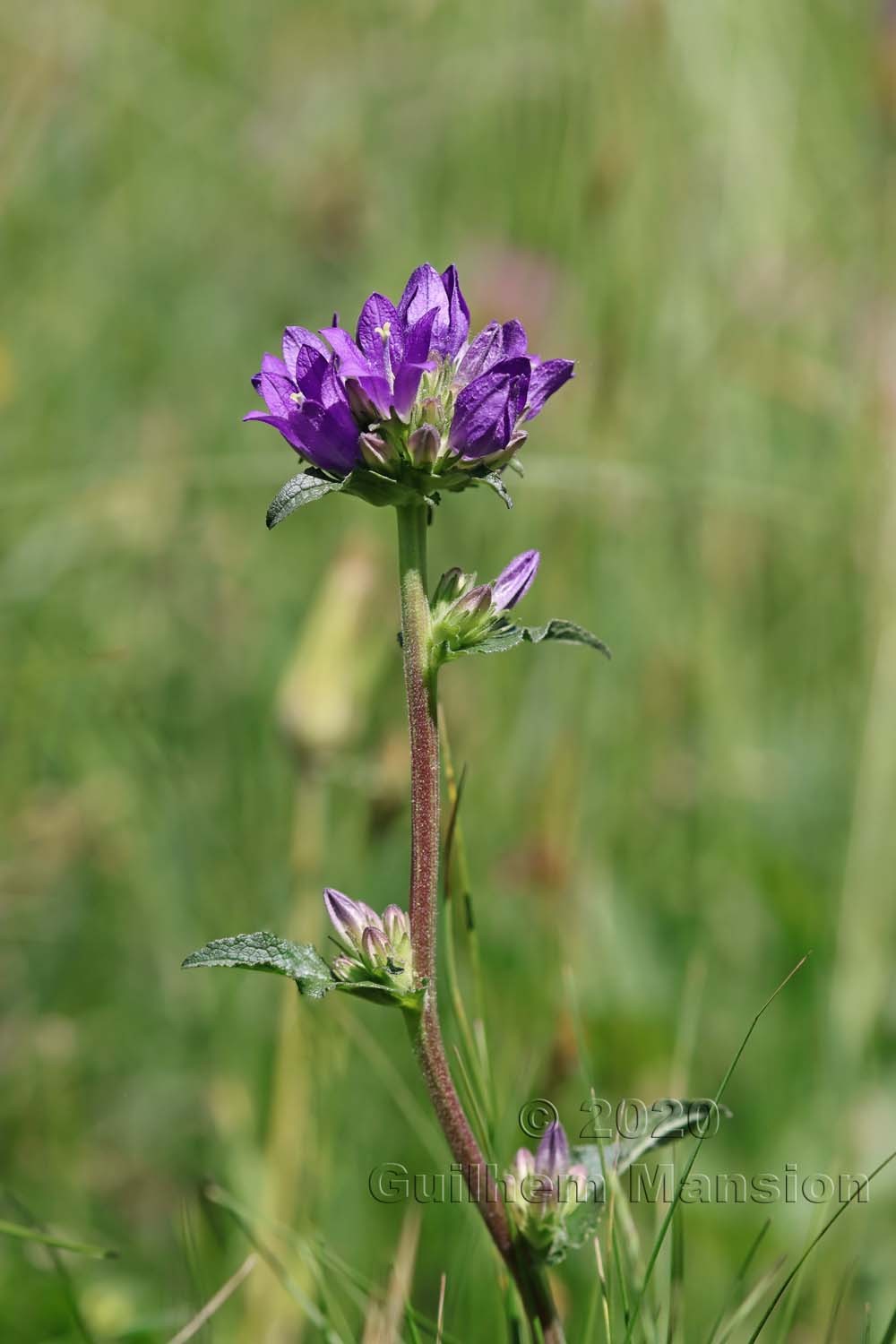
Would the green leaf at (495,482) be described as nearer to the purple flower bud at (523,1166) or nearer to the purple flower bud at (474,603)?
the purple flower bud at (474,603)

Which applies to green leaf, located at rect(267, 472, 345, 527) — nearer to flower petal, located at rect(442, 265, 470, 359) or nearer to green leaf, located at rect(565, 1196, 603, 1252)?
flower petal, located at rect(442, 265, 470, 359)

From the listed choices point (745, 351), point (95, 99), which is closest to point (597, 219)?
point (745, 351)

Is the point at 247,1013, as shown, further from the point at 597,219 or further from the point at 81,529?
the point at 597,219

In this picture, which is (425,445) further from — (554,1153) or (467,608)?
(554,1153)

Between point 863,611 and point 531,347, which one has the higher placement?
point 531,347

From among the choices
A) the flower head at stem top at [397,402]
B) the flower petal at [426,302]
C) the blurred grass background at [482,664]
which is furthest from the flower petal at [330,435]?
the blurred grass background at [482,664]

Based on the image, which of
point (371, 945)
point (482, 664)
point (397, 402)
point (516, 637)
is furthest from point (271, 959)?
point (482, 664)

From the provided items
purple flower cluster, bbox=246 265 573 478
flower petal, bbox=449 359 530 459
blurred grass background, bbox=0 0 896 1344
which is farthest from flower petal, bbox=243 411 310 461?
blurred grass background, bbox=0 0 896 1344
